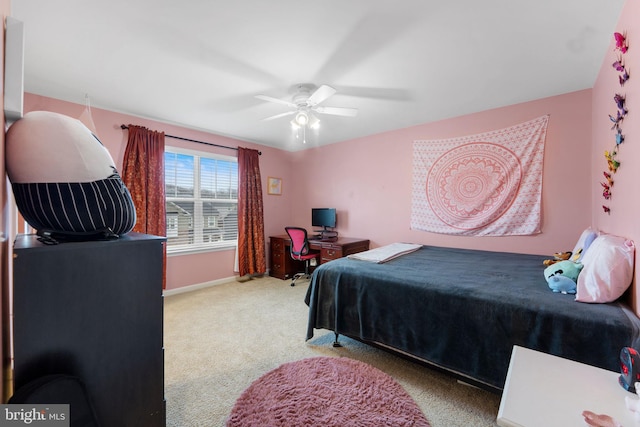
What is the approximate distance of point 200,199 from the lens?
3.96 meters

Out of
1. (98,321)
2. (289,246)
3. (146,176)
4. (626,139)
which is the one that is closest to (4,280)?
(98,321)

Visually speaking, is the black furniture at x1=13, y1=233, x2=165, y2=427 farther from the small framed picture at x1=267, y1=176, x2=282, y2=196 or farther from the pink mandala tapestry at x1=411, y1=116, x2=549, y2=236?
the small framed picture at x1=267, y1=176, x2=282, y2=196

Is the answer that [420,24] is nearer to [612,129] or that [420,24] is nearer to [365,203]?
[612,129]

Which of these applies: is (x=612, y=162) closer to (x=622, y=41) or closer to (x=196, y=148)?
(x=622, y=41)

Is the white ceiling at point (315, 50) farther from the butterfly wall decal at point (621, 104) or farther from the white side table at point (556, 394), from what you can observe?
the white side table at point (556, 394)

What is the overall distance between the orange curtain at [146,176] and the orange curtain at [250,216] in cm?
→ 113

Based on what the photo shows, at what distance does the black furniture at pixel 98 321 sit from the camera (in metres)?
0.84

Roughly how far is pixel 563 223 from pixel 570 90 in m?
1.34

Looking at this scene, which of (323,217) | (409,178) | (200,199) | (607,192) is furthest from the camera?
(323,217)

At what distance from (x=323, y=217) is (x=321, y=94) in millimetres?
2494

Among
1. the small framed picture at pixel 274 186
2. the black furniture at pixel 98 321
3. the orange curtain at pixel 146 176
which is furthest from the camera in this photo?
the small framed picture at pixel 274 186

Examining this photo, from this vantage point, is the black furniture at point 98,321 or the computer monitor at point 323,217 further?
the computer monitor at point 323,217

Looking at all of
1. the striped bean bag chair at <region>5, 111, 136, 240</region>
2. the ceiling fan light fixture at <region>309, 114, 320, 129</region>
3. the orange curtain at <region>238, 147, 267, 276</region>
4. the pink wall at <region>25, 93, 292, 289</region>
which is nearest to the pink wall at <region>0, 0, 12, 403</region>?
the striped bean bag chair at <region>5, 111, 136, 240</region>

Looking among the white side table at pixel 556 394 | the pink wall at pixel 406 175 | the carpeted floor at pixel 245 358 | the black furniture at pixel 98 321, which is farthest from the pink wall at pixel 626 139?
the black furniture at pixel 98 321
